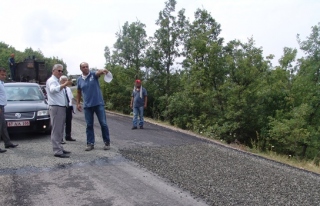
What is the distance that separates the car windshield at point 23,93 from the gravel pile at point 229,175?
408 centimetres

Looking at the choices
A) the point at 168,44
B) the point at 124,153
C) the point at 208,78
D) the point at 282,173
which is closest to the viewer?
the point at 282,173

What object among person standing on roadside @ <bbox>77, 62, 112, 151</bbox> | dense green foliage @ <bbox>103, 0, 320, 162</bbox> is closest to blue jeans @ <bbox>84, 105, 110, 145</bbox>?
person standing on roadside @ <bbox>77, 62, 112, 151</bbox>

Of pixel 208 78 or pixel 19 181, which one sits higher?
pixel 208 78

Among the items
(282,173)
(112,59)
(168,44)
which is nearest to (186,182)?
(282,173)

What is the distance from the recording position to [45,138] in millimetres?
8531

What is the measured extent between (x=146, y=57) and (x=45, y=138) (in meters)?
12.2

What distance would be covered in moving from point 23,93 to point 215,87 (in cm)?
1016

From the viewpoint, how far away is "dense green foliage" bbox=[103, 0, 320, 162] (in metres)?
15.2

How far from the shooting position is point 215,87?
16391 mm

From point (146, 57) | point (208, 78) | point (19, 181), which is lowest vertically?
point (19, 181)

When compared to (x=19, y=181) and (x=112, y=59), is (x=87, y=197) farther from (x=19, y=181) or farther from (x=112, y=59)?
(x=112, y=59)

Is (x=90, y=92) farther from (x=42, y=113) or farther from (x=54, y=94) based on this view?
(x=42, y=113)

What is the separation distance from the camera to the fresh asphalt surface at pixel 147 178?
430cm

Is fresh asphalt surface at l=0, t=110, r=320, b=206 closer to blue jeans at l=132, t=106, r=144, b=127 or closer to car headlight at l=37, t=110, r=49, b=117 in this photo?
car headlight at l=37, t=110, r=49, b=117
